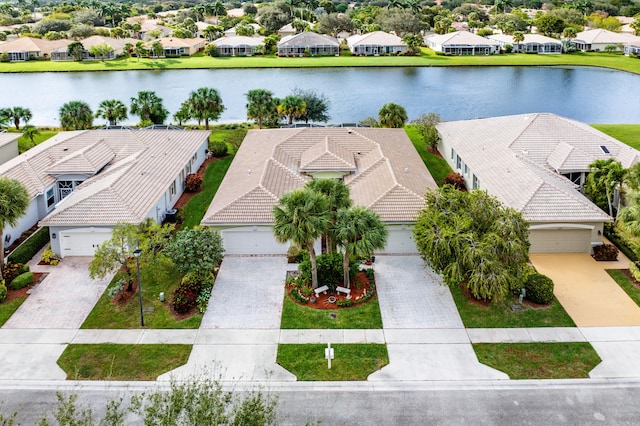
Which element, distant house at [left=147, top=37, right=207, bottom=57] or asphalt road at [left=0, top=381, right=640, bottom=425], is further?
distant house at [left=147, top=37, right=207, bottom=57]

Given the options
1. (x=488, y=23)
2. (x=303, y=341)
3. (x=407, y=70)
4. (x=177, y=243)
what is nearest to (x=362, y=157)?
(x=177, y=243)

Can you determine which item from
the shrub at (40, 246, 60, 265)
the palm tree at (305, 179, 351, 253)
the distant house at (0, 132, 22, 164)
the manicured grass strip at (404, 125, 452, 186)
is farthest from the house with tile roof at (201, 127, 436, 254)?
the distant house at (0, 132, 22, 164)

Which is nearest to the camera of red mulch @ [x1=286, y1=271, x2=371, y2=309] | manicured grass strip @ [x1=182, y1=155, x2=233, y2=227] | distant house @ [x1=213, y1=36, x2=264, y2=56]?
red mulch @ [x1=286, y1=271, x2=371, y2=309]

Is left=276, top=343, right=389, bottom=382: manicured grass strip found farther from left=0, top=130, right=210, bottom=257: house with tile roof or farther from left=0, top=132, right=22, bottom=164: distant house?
left=0, top=132, right=22, bottom=164: distant house

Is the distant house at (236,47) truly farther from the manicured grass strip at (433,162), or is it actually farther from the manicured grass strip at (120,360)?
the manicured grass strip at (120,360)

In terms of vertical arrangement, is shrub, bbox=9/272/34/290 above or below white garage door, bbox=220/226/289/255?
below

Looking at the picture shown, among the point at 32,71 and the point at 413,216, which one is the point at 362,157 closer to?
the point at 413,216
